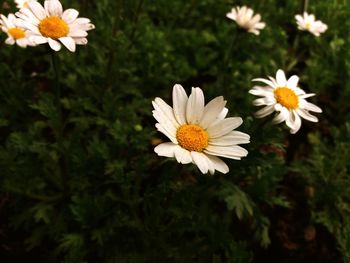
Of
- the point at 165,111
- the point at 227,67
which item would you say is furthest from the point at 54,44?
the point at 227,67

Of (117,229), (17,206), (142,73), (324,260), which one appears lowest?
(324,260)

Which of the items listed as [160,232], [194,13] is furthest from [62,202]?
[194,13]

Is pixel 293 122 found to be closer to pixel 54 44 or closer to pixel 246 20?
pixel 54 44

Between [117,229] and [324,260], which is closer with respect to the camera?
[117,229]

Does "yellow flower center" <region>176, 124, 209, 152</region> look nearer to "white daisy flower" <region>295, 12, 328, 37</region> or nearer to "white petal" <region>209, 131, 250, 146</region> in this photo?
"white petal" <region>209, 131, 250, 146</region>

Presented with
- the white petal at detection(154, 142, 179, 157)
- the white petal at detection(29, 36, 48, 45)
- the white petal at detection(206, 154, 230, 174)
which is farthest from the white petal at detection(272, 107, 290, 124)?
the white petal at detection(29, 36, 48, 45)

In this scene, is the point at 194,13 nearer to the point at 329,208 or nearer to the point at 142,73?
the point at 142,73

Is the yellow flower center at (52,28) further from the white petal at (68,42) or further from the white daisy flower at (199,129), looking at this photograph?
the white daisy flower at (199,129)

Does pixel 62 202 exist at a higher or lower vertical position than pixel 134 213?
higher
